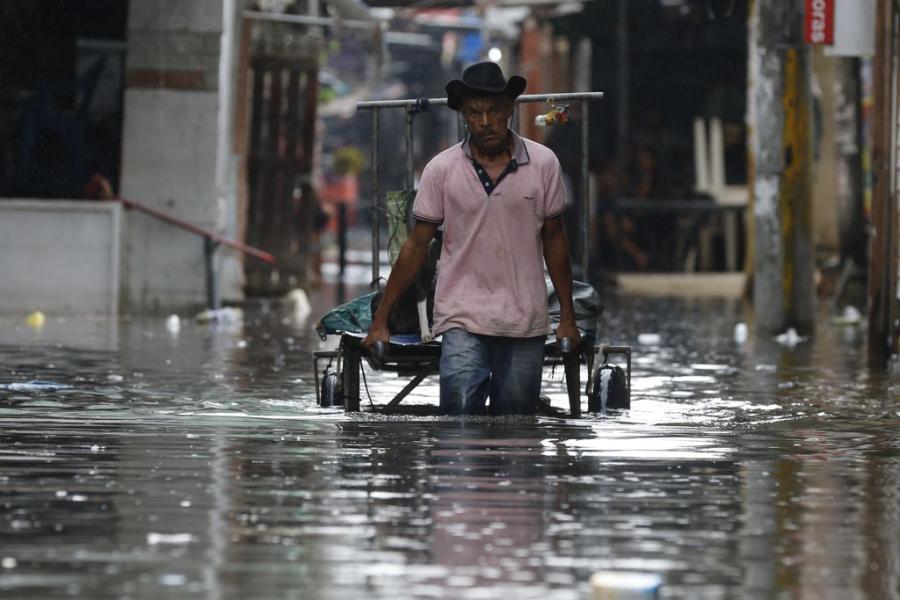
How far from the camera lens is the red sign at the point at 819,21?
1884cm

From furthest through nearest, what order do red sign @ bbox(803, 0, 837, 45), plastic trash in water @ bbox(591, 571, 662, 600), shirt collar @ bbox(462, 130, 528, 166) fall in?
red sign @ bbox(803, 0, 837, 45) → shirt collar @ bbox(462, 130, 528, 166) → plastic trash in water @ bbox(591, 571, 662, 600)

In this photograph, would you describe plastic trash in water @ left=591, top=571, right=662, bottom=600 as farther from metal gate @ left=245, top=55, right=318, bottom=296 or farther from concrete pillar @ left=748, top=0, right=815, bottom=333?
metal gate @ left=245, top=55, right=318, bottom=296

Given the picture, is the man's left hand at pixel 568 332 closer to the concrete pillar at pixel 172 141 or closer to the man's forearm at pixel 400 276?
the man's forearm at pixel 400 276

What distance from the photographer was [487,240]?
33.8ft

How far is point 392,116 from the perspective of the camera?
210ft

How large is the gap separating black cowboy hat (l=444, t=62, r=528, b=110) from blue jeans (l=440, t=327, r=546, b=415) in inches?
45.2

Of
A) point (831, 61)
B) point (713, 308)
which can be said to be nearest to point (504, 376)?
point (713, 308)

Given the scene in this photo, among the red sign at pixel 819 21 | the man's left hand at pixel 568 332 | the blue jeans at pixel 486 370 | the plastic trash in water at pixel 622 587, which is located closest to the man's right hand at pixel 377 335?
the blue jeans at pixel 486 370

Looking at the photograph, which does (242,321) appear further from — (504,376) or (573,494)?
(573,494)

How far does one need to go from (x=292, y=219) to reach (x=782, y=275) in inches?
446

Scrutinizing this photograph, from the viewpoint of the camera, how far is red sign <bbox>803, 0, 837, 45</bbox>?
18844mm

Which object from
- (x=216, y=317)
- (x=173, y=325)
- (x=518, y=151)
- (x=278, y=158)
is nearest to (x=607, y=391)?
(x=518, y=151)

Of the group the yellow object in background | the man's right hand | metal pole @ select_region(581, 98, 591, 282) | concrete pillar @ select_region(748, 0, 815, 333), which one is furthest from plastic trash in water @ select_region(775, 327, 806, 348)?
the man's right hand

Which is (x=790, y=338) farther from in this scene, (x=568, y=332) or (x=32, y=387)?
(x=568, y=332)
